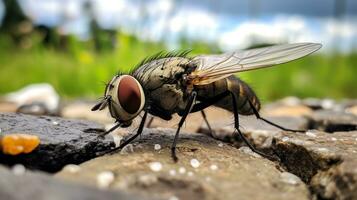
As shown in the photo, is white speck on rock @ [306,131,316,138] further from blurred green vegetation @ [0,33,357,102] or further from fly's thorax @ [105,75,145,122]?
blurred green vegetation @ [0,33,357,102]

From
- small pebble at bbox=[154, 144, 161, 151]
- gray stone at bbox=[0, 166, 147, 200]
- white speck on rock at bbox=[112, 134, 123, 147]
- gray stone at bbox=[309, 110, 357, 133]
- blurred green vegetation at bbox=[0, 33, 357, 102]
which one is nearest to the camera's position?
gray stone at bbox=[0, 166, 147, 200]

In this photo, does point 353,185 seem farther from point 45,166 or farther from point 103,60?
point 103,60

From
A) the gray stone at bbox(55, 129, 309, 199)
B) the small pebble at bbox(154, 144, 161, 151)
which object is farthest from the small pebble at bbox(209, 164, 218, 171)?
the small pebble at bbox(154, 144, 161, 151)

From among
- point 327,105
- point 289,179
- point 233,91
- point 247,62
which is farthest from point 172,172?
point 327,105

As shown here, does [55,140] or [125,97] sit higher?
[125,97]

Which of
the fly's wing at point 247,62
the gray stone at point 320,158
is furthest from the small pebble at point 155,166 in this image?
the fly's wing at point 247,62

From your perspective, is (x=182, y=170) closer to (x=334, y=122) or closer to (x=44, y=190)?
(x=44, y=190)
